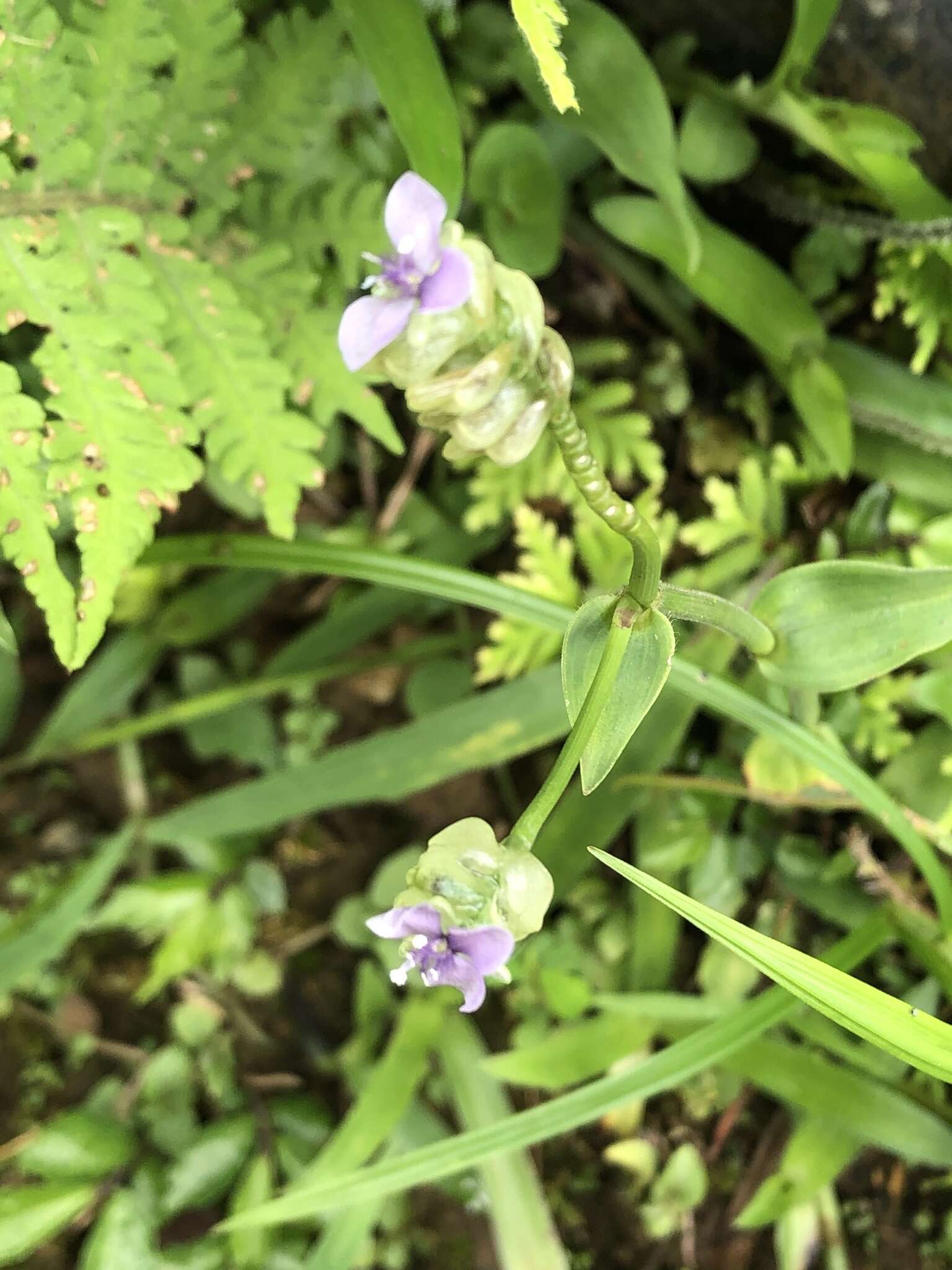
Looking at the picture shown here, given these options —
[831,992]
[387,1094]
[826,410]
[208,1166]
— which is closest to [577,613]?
[831,992]

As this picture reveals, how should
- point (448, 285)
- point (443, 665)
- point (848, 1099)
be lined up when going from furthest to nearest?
point (443, 665) → point (848, 1099) → point (448, 285)

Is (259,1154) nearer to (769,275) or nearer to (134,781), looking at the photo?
(134,781)

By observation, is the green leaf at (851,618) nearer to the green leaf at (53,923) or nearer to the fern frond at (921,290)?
the fern frond at (921,290)

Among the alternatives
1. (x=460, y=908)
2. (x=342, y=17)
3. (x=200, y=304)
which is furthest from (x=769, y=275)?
→ (x=460, y=908)

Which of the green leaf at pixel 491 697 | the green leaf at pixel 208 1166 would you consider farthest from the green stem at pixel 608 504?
the green leaf at pixel 208 1166

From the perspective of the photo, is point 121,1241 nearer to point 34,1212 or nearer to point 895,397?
point 34,1212
